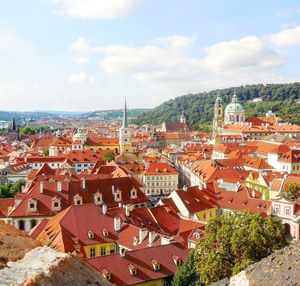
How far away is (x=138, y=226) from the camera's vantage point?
121 ft

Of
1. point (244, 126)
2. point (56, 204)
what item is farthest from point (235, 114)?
point (56, 204)

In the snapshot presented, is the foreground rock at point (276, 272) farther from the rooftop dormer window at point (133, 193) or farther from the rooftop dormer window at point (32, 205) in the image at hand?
the rooftop dormer window at point (133, 193)

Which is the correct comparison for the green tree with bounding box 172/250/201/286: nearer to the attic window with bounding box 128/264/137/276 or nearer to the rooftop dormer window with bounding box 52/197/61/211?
the attic window with bounding box 128/264/137/276

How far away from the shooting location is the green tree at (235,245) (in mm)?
24109

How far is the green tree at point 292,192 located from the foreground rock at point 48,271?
46120mm

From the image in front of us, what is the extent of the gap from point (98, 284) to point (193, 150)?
99.3 metres

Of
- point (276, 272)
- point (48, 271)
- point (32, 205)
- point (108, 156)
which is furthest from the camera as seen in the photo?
point (108, 156)

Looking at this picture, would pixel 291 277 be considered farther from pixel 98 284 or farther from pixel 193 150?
pixel 193 150

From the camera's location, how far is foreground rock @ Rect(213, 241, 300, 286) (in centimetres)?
1113

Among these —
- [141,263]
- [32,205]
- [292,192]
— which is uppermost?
[32,205]

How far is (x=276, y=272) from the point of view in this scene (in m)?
11.6

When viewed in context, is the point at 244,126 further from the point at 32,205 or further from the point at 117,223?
the point at 117,223

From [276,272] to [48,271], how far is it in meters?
8.34

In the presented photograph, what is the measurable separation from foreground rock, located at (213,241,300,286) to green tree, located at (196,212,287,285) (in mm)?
11479
